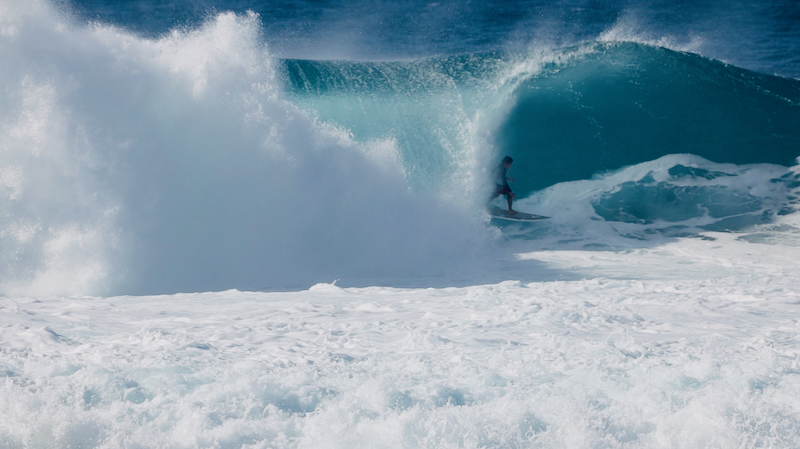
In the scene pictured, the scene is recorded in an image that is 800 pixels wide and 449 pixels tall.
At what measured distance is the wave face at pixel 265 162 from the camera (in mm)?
5848

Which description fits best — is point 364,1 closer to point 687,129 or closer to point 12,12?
point 687,129

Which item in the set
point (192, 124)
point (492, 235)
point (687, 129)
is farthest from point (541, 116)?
point (192, 124)

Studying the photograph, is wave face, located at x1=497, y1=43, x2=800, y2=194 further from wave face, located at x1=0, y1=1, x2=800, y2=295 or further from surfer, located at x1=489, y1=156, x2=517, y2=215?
surfer, located at x1=489, y1=156, x2=517, y2=215

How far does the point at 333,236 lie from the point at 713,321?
13.7ft

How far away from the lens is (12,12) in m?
6.04

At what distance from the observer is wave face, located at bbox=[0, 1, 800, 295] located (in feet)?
19.2

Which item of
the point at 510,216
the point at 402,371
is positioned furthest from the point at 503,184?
the point at 402,371

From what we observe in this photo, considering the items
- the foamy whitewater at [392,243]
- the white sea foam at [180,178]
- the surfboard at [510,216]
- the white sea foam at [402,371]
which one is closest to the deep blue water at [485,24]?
the foamy whitewater at [392,243]

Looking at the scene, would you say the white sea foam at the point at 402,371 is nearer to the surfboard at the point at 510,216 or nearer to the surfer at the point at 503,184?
the surfboard at the point at 510,216

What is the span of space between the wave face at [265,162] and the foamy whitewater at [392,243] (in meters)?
0.03

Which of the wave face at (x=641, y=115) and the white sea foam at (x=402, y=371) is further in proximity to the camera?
the wave face at (x=641, y=115)

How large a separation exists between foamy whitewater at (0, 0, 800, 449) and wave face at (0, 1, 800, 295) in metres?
0.03

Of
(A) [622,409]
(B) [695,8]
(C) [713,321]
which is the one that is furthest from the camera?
(B) [695,8]

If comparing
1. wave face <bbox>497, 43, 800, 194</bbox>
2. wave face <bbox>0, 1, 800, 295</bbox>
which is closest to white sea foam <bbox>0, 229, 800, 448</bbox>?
Result: wave face <bbox>0, 1, 800, 295</bbox>
